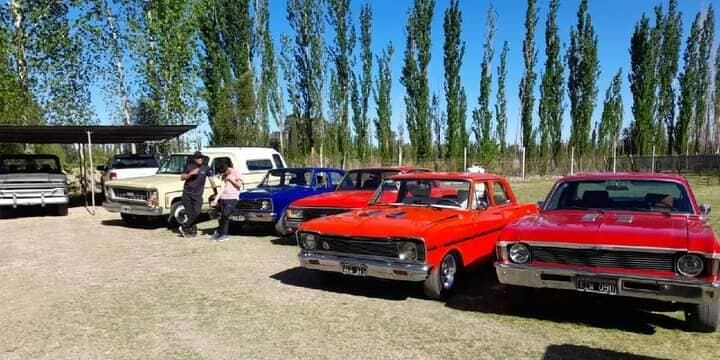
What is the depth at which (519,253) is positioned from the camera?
5391 millimetres

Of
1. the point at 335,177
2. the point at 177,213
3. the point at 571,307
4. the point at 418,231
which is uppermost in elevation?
the point at 335,177

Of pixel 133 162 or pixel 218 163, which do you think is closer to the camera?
pixel 218 163

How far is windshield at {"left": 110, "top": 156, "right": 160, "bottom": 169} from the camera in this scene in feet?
58.8

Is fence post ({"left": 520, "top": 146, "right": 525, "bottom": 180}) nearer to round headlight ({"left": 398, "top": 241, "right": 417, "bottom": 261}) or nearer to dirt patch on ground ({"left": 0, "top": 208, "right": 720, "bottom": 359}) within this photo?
dirt patch on ground ({"left": 0, "top": 208, "right": 720, "bottom": 359})

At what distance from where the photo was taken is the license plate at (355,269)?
6.04 metres

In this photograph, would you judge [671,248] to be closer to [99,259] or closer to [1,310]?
[1,310]

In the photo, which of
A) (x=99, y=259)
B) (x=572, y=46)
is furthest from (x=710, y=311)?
(x=572, y=46)

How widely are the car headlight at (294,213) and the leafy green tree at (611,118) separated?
33594mm

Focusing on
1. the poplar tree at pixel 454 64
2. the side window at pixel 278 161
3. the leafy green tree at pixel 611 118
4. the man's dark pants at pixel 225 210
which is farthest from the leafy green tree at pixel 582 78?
the man's dark pants at pixel 225 210

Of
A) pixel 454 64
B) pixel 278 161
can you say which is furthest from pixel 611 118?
pixel 278 161

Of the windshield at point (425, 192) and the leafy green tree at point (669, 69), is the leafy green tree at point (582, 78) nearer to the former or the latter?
the leafy green tree at point (669, 69)

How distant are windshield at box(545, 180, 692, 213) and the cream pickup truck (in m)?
8.91

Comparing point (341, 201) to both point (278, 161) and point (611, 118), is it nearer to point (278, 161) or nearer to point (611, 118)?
point (278, 161)

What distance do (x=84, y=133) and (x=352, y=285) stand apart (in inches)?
547
